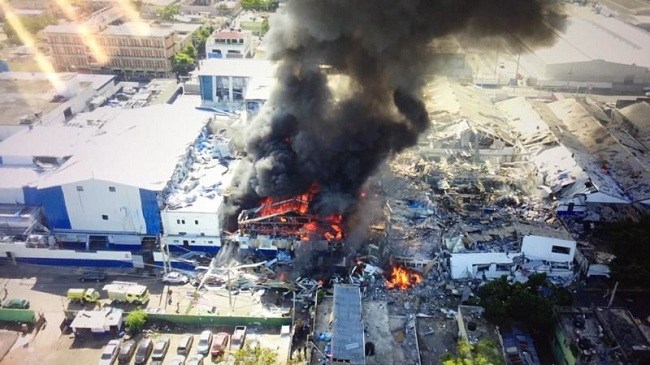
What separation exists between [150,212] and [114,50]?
114ft

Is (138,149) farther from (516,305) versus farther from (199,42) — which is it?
(199,42)

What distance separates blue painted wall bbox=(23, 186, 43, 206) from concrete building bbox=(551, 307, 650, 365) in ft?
103

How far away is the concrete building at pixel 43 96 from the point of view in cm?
4550

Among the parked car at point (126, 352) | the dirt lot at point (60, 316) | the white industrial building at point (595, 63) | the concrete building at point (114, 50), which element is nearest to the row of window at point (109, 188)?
the dirt lot at point (60, 316)

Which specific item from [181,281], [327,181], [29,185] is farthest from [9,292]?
[327,181]

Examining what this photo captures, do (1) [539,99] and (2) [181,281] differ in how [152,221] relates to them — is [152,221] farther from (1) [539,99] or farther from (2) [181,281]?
(1) [539,99]

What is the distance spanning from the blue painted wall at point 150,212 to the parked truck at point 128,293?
4.31 meters

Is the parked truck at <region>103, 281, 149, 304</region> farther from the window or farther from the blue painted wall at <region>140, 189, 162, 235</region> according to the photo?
the window

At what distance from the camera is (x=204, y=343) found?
1080 inches

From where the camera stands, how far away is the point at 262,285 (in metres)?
31.5

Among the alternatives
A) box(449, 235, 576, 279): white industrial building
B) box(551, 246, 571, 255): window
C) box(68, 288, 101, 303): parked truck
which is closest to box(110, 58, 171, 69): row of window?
box(68, 288, 101, 303): parked truck

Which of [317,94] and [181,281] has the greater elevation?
[317,94]

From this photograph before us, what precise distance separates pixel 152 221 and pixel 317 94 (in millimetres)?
13157

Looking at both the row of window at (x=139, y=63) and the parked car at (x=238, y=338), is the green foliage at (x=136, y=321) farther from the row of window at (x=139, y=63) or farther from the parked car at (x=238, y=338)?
→ the row of window at (x=139, y=63)
